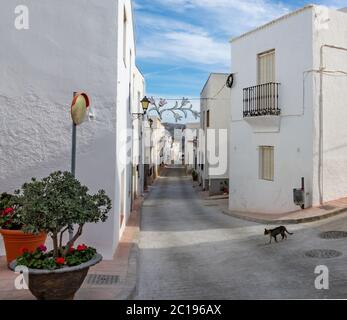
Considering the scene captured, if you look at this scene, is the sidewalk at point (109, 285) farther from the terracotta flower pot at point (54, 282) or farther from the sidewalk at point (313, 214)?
the sidewalk at point (313, 214)

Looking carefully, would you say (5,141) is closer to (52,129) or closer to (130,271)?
(52,129)

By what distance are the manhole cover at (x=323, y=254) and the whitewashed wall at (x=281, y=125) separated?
515 cm

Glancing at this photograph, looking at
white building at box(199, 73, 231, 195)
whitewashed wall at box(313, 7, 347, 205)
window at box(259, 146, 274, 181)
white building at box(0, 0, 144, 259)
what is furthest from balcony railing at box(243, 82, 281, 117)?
white building at box(199, 73, 231, 195)

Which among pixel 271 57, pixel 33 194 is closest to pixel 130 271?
pixel 33 194

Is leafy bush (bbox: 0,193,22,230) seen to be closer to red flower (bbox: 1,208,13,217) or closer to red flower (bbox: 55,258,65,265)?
red flower (bbox: 1,208,13,217)

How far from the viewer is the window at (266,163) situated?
15367 mm

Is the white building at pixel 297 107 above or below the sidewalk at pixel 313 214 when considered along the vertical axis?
above

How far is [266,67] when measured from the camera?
1544 cm

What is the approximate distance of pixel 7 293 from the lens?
5.75m

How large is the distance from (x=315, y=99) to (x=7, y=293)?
11.0m

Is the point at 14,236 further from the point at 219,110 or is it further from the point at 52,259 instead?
the point at 219,110

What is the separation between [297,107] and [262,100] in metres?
1.66

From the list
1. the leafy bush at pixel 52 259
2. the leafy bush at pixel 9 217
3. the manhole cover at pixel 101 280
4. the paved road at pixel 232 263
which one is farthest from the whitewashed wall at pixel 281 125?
the leafy bush at pixel 52 259

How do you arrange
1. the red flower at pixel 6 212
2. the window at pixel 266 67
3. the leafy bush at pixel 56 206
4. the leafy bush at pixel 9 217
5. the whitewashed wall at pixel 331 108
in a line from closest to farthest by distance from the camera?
the leafy bush at pixel 56 206 < the leafy bush at pixel 9 217 < the red flower at pixel 6 212 < the whitewashed wall at pixel 331 108 < the window at pixel 266 67
